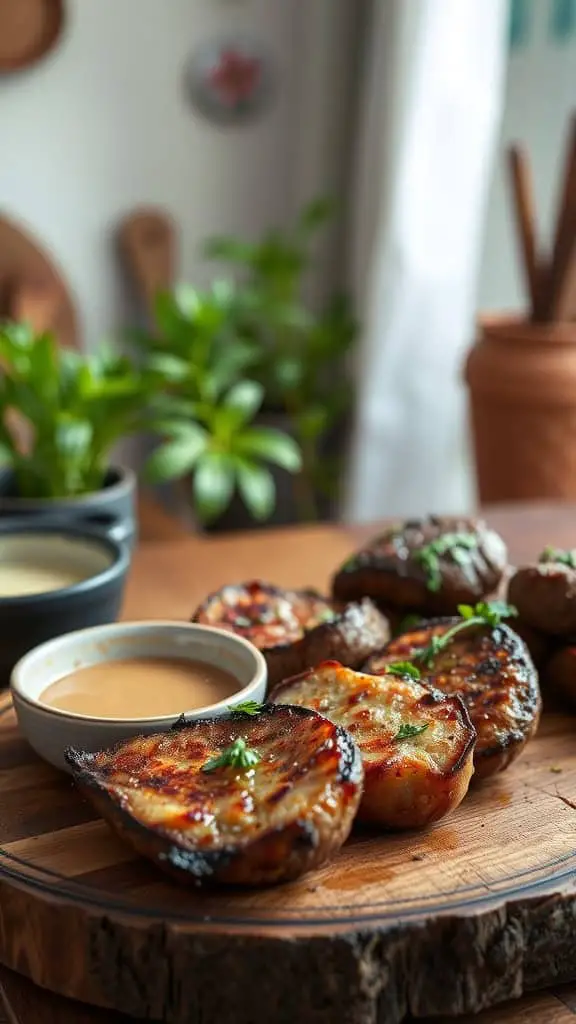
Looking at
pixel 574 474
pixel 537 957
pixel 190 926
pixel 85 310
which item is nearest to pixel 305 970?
pixel 190 926

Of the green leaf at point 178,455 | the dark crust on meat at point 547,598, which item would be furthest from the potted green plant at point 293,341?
the dark crust on meat at point 547,598

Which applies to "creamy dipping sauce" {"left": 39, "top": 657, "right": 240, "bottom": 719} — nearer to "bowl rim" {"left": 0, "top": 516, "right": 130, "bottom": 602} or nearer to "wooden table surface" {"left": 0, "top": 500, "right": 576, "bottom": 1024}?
"bowl rim" {"left": 0, "top": 516, "right": 130, "bottom": 602}

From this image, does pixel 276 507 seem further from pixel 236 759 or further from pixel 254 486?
pixel 236 759

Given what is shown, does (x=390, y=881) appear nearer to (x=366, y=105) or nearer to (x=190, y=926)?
(x=190, y=926)

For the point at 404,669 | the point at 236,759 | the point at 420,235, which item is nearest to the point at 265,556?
the point at 404,669

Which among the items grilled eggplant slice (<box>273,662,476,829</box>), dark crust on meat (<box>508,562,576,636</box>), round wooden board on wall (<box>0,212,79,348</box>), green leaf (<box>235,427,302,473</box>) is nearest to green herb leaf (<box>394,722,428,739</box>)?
grilled eggplant slice (<box>273,662,476,829</box>)
